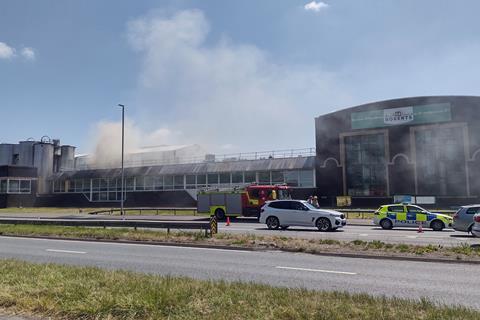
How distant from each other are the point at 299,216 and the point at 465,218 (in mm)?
7296

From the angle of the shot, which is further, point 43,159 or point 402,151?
point 43,159

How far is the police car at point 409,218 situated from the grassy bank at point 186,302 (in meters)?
17.7

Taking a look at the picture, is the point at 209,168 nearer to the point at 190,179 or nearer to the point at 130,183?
the point at 190,179

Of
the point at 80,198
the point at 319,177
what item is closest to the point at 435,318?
the point at 319,177

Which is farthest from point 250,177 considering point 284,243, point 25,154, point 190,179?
point 25,154

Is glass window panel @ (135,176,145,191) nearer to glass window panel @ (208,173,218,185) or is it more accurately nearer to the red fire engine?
glass window panel @ (208,173,218,185)

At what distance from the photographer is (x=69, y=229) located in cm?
1969

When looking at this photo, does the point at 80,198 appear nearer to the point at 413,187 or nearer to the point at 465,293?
the point at 413,187

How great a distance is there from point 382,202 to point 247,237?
93.3 ft

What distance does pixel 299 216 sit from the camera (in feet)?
70.1

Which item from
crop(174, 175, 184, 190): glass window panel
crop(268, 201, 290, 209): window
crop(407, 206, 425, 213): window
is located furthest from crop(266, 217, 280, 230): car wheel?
crop(174, 175, 184, 190): glass window panel

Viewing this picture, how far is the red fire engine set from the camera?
28.9 metres

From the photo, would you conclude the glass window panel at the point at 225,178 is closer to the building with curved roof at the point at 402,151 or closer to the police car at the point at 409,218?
the building with curved roof at the point at 402,151

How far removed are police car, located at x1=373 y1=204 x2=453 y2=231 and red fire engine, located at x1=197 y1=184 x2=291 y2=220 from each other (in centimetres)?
761
